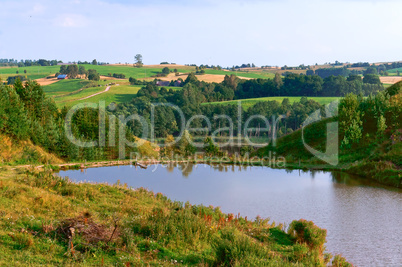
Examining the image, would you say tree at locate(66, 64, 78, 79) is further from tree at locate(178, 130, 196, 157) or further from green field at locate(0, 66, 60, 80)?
tree at locate(178, 130, 196, 157)

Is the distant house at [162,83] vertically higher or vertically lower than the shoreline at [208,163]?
higher

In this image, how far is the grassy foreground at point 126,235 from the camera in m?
Answer: 11.6

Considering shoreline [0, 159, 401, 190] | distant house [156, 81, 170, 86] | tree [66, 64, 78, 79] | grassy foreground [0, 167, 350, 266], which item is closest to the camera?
grassy foreground [0, 167, 350, 266]

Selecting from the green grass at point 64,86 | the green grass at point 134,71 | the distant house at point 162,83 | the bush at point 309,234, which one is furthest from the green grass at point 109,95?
the bush at point 309,234

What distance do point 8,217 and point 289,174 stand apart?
24848mm

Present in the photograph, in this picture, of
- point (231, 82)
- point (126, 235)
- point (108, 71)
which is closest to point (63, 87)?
point (108, 71)

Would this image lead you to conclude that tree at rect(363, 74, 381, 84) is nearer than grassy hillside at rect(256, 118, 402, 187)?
No

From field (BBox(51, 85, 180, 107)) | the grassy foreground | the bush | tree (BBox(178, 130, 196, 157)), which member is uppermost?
field (BBox(51, 85, 180, 107))

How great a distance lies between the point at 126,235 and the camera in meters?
13.1

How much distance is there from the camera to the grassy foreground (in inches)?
458

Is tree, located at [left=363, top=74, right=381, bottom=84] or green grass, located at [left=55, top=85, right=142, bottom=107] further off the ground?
tree, located at [left=363, top=74, right=381, bottom=84]

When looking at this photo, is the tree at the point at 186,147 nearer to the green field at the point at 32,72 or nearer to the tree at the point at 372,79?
the tree at the point at 372,79

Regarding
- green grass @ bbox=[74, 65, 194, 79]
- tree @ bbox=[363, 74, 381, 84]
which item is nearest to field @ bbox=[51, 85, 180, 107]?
green grass @ bbox=[74, 65, 194, 79]

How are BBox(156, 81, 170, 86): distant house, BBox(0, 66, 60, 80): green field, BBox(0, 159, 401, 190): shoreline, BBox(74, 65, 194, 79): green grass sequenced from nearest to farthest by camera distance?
BBox(0, 159, 401, 190): shoreline
BBox(156, 81, 170, 86): distant house
BBox(0, 66, 60, 80): green field
BBox(74, 65, 194, 79): green grass
